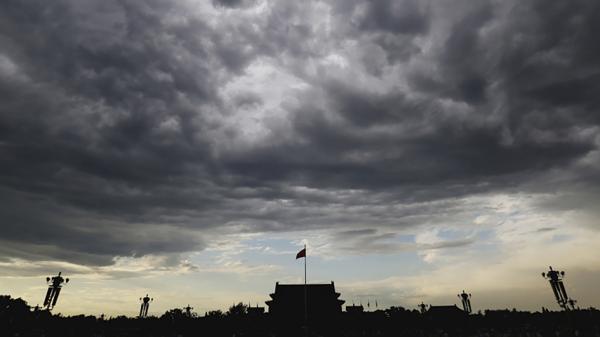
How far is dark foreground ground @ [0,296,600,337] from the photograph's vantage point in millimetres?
15156

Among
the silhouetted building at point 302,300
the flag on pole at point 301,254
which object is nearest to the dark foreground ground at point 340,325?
the flag on pole at point 301,254

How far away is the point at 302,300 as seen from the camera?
49.8 metres

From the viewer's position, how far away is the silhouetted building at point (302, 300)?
4881 cm

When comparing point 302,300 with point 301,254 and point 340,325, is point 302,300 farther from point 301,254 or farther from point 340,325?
point 340,325

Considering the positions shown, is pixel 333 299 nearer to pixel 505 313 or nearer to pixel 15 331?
pixel 505 313

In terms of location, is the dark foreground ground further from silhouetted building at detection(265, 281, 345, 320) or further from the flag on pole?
silhouetted building at detection(265, 281, 345, 320)

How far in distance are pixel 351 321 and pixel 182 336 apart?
827 cm

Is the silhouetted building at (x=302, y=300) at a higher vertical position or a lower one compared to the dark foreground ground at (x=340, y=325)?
higher

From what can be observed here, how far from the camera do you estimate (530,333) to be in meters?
14.2

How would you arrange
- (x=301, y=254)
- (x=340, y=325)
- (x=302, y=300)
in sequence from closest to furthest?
(x=340, y=325) < (x=301, y=254) < (x=302, y=300)

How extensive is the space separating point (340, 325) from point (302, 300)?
3437cm

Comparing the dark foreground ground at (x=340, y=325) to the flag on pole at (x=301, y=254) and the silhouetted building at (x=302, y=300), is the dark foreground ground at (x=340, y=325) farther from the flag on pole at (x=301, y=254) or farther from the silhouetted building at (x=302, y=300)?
the silhouetted building at (x=302, y=300)

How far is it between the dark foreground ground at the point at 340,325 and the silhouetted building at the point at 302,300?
3117 cm

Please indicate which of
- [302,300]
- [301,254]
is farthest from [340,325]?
[302,300]
